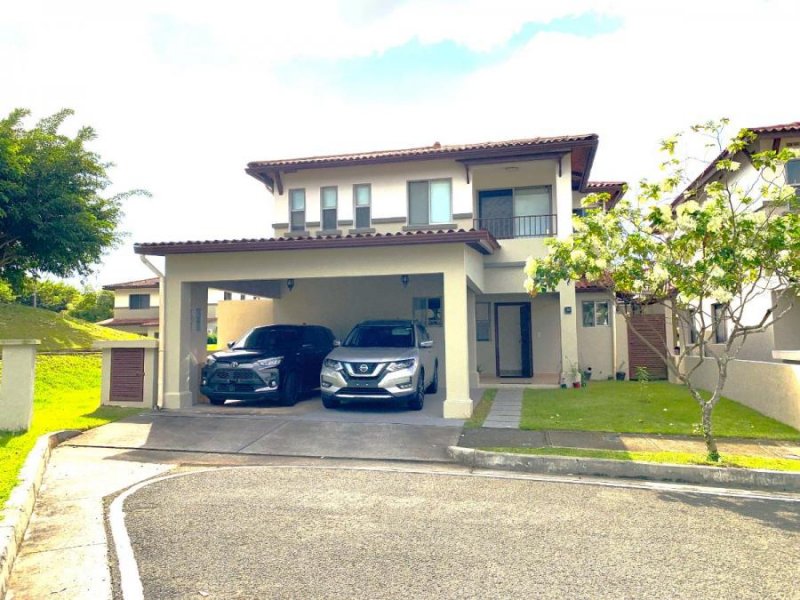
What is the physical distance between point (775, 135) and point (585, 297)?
6.68 meters

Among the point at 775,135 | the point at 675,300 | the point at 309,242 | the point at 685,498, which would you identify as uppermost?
the point at 775,135

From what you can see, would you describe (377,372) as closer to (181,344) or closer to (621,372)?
(181,344)

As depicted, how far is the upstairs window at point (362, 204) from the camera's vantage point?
16.5 m

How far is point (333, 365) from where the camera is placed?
1118 centimetres

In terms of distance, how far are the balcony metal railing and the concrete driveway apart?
21.8 feet

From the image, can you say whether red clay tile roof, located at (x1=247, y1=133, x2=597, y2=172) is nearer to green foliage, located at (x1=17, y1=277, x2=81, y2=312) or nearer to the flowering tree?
the flowering tree

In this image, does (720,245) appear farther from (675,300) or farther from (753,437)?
(753,437)

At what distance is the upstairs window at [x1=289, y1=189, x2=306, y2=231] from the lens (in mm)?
16922

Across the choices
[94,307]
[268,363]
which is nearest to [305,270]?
[268,363]

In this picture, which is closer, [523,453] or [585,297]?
[523,453]

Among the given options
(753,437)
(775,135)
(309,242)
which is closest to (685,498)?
(753,437)

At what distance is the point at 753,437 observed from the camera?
353 inches

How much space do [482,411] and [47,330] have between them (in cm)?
1753

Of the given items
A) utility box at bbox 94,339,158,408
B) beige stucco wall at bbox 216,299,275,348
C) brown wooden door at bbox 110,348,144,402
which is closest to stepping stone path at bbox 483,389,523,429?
utility box at bbox 94,339,158,408
